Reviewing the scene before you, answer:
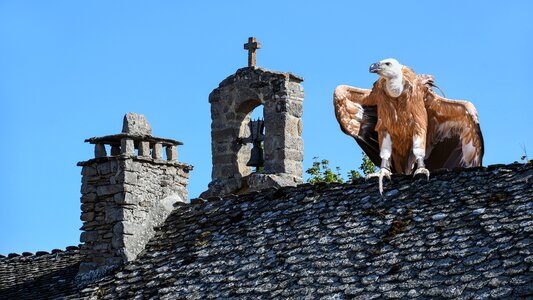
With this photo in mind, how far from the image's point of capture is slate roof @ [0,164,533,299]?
16.2 meters

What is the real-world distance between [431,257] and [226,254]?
3.51 metres

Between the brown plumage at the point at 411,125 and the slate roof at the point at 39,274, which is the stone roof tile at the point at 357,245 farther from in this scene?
the slate roof at the point at 39,274

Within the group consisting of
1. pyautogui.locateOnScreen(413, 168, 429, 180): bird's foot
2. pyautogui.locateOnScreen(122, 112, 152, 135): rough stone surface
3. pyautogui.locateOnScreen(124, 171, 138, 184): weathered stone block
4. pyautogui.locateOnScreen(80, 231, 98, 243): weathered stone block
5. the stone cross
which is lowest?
pyautogui.locateOnScreen(413, 168, 429, 180): bird's foot

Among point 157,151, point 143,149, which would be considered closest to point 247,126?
point 157,151

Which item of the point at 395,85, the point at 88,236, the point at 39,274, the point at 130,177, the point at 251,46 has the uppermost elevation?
the point at 251,46

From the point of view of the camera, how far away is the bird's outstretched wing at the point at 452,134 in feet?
62.4

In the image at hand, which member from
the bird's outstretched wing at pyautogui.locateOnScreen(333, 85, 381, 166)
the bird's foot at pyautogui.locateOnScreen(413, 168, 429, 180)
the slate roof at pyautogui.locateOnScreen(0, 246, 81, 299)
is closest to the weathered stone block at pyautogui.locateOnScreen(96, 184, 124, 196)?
the slate roof at pyautogui.locateOnScreen(0, 246, 81, 299)

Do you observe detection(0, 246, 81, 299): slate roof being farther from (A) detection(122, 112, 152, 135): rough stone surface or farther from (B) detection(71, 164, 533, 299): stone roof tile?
(A) detection(122, 112, 152, 135): rough stone surface

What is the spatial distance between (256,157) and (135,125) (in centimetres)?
191

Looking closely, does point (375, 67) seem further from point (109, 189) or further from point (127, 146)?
point (109, 189)

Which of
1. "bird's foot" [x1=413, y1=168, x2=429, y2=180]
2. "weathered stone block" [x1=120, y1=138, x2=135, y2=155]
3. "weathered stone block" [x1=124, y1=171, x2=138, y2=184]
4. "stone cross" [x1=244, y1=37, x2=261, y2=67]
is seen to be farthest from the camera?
"stone cross" [x1=244, y1=37, x2=261, y2=67]

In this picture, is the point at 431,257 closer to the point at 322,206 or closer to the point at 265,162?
the point at 322,206

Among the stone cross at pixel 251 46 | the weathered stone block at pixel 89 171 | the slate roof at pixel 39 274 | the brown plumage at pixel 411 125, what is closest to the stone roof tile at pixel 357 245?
the brown plumage at pixel 411 125

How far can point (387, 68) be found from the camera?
18.8m
